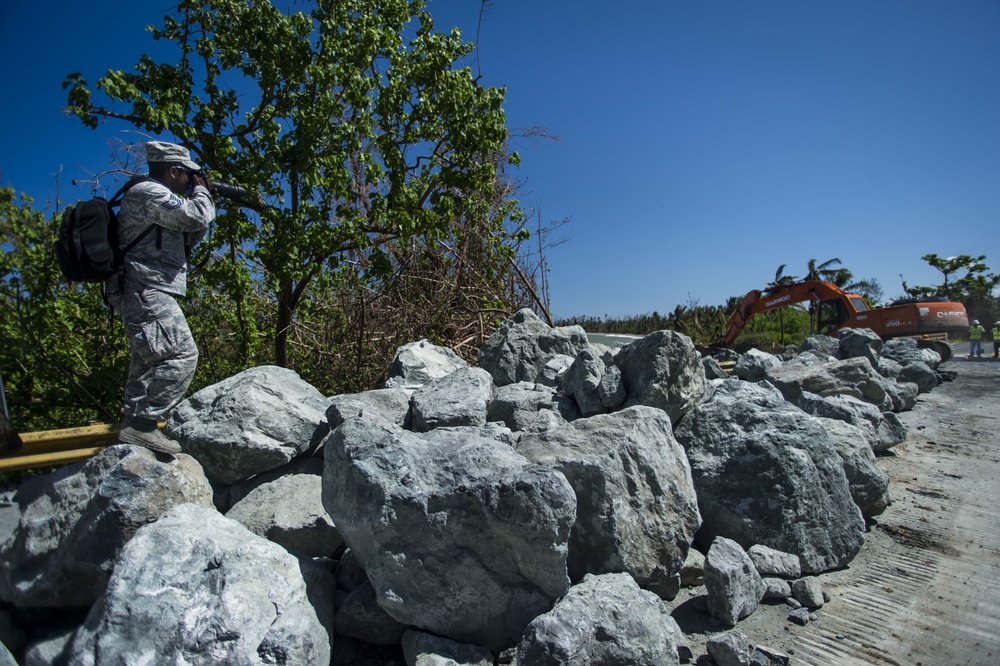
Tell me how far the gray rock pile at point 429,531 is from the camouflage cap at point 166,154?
131 centimetres

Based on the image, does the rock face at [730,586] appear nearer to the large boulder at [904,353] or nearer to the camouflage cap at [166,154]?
the camouflage cap at [166,154]

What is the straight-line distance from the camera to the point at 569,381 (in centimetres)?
444

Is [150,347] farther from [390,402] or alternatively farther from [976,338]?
[976,338]

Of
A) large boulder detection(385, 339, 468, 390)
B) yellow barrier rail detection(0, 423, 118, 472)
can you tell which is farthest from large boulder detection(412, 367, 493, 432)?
yellow barrier rail detection(0, 423, 118, 472)

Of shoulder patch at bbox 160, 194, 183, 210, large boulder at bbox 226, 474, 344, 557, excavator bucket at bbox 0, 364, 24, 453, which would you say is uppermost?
shoulder patch at bbox 160, 194, 183, 210

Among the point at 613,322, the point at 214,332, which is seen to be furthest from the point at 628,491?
the point at 613,322

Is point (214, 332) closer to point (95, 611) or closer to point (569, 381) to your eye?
point (569, 381)

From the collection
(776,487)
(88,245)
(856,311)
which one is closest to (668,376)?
(776,487)

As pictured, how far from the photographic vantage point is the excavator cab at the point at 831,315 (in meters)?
14.7

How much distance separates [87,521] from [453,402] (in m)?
2.04

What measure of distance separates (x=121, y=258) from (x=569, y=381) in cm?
293

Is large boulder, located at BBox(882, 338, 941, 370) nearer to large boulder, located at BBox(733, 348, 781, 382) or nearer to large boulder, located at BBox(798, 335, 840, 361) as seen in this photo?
large boulder, located at BBox(798, 335, 840, 361)

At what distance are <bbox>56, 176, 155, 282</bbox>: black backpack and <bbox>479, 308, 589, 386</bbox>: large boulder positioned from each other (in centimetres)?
296

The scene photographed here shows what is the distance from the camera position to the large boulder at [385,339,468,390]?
492 centimetres
